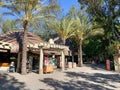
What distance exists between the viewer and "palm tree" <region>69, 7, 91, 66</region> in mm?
32219

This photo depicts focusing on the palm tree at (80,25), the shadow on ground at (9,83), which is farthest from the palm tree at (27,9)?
the palm tree at (80,25)

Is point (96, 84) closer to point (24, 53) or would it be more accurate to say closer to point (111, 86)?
point (111, 86)

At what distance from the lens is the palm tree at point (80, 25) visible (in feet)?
106

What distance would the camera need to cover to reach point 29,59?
26.2 metres

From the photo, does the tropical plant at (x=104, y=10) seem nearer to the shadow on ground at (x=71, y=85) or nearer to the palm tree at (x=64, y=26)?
the shadow on ground at (x=71, y=85)

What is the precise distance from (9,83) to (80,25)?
1732 cm

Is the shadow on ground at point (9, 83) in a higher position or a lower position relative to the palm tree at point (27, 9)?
lower

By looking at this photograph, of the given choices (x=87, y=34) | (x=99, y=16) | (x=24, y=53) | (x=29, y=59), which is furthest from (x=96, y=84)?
(x=87, y=34)

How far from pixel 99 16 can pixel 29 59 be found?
495 inches

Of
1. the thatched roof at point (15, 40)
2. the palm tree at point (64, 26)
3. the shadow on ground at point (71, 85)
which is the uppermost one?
the palm tree at point (64, 26)

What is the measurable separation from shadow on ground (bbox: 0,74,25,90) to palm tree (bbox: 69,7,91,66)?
14954mm

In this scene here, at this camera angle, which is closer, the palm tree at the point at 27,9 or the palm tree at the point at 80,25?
the palm tree at the point at 27,9

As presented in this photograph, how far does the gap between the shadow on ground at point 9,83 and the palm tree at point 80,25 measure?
15.0m

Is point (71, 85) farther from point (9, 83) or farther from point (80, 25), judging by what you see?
point (80, 25)
